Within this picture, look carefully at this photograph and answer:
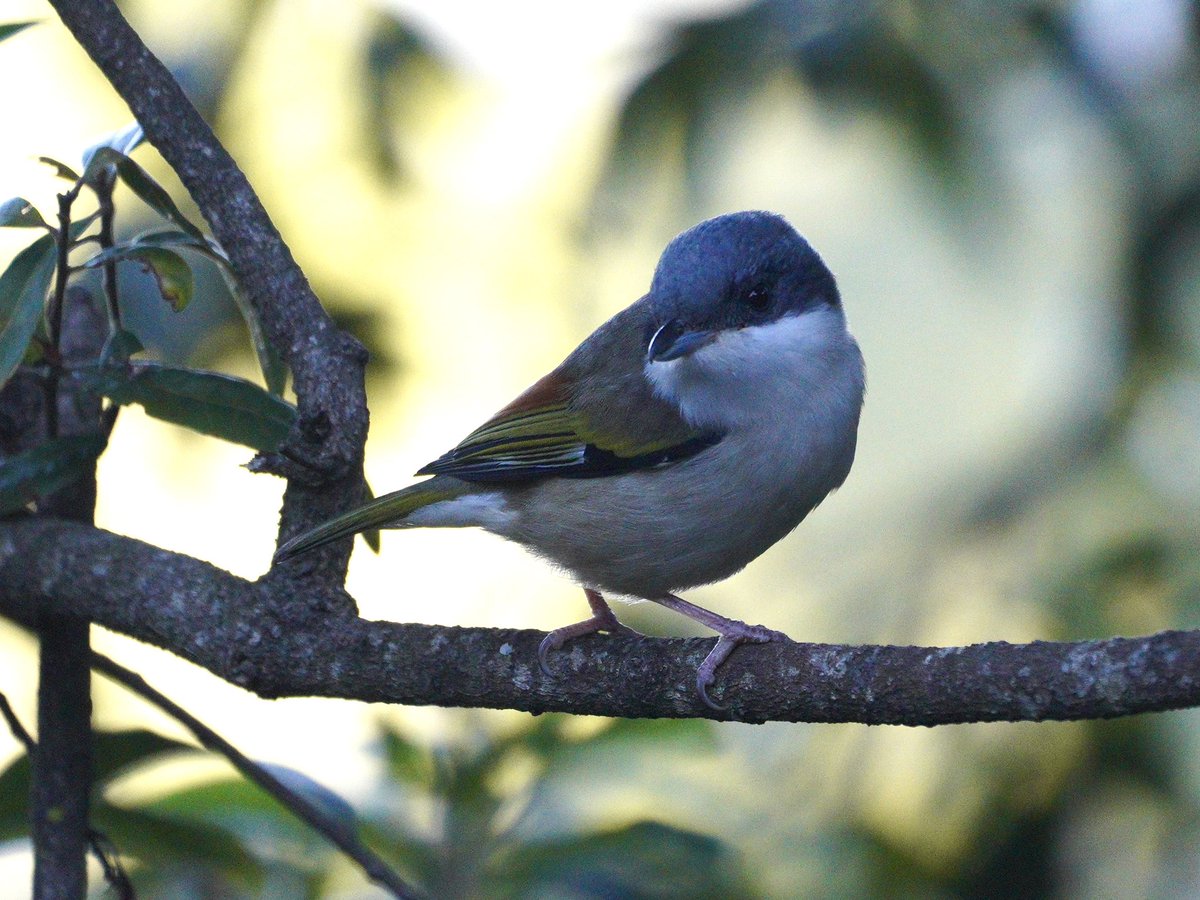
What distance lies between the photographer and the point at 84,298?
3.38 metres

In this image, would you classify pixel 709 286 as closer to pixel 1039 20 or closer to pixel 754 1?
pixel 754 1

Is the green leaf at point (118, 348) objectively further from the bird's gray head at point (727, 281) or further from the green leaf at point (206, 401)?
the bird's gray head at point (727, 281)

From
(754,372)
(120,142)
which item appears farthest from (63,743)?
(754,372)

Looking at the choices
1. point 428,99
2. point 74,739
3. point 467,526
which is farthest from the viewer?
point 428,99

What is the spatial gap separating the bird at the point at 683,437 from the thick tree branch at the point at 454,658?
509mm

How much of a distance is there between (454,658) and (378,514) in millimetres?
513

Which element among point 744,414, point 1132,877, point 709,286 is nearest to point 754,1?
point 709,286

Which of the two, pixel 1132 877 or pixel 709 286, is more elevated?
pixel 709 286

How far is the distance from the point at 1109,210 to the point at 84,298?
11.6 feet

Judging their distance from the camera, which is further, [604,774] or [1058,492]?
[1058,492]

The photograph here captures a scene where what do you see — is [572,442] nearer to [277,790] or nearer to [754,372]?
[754,372]

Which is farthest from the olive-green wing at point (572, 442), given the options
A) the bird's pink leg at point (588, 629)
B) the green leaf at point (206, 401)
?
the green leaf at point (206, 401)

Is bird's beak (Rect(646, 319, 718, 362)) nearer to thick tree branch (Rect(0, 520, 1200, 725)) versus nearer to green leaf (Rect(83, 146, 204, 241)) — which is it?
thick tree branch (Rect(0, 520, 1200, 725))

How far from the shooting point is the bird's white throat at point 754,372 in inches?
132
